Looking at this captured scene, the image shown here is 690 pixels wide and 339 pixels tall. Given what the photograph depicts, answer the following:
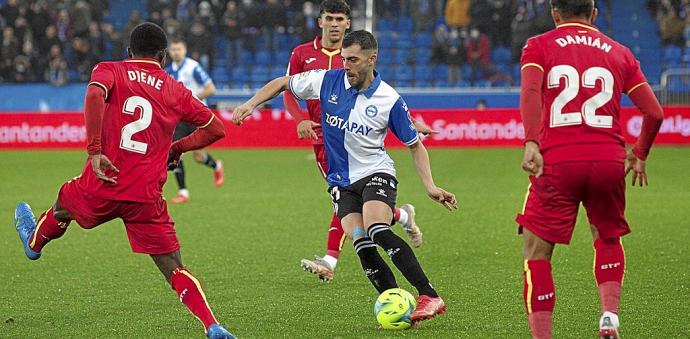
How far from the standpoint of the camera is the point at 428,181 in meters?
7.00

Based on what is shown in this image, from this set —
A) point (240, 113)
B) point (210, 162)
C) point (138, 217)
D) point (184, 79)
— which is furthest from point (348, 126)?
point (210, 162)

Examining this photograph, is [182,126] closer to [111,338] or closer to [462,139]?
[111,338]

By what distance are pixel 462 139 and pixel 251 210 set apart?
1028 cm

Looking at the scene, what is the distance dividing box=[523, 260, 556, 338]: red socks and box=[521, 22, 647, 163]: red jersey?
0.59 meters

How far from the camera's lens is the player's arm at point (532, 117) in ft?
18.4

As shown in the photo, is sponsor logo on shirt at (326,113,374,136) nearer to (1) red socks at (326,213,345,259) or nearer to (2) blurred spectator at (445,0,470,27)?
(1) red socks at (326,213,345,259)

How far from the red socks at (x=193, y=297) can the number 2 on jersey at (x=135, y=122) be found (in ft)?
2.68

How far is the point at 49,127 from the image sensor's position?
24.1 m

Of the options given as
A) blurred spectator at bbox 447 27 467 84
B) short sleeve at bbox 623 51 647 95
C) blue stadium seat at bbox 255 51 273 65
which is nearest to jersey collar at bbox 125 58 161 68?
short sleeve at bbox 623 51 647 95

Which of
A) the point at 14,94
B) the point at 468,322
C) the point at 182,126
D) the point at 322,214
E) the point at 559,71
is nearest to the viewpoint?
the point at 559,71

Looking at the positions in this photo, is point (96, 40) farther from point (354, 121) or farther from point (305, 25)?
point (354, 121)

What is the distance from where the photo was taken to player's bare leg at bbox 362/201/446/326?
6914mm

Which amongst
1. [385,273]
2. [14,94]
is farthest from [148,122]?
[14,94]

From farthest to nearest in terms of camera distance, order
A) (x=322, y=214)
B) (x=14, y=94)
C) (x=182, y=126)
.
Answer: (x=14, y=94) → (x=182, y=126) → (x=322, y=214)
